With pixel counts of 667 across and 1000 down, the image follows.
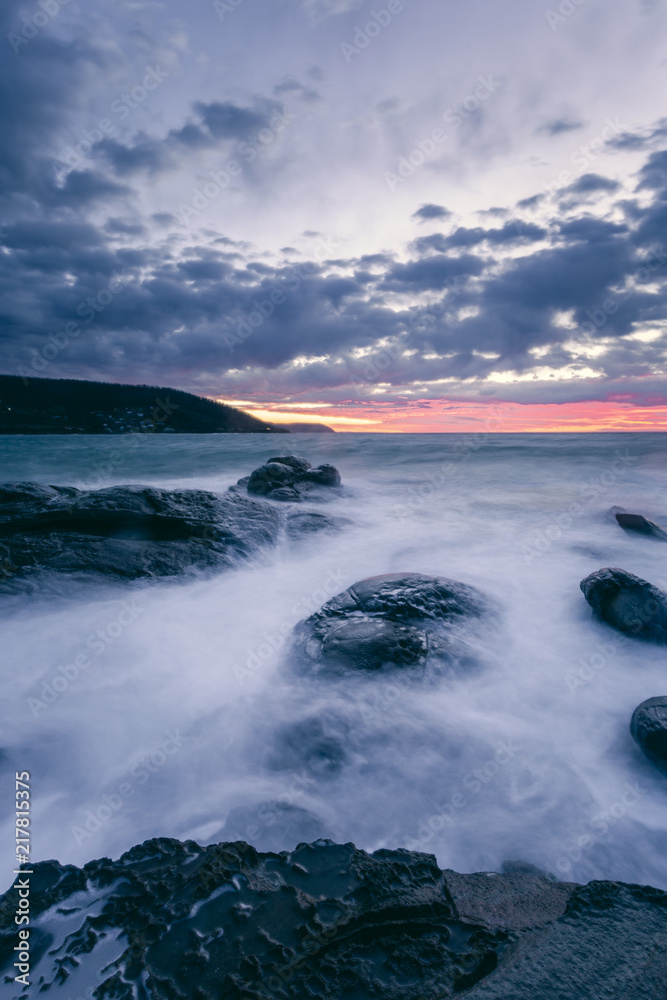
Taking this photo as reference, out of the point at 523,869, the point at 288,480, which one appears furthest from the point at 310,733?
the point at 288,480

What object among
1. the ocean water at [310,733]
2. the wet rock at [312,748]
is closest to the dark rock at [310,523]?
the ocean water at [310,733]

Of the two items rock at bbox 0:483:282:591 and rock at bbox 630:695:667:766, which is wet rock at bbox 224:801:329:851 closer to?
rock at bbox 630:695:667:766

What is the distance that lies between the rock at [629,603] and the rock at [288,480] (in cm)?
724

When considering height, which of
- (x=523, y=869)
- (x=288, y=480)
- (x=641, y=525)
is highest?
(x=288, y=480)

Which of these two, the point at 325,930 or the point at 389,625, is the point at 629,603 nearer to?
the point at 389,625

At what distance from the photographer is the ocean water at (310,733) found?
274cm

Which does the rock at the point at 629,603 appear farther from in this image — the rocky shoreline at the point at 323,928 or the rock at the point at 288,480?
the rock at the point at 288,480

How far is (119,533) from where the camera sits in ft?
22.5

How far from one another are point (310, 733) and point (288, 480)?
878cm

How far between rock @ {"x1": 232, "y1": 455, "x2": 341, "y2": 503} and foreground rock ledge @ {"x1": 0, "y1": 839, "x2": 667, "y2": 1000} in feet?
30.2

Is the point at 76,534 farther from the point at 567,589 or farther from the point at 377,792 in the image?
the point at 567,589

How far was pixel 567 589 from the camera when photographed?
646 cm

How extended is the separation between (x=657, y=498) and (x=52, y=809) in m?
16.0

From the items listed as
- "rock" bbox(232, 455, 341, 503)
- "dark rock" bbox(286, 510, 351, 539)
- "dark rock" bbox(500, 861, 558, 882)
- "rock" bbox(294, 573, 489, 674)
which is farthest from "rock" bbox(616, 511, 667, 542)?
"dark rock" bbox(500, 861, 558, 882)
